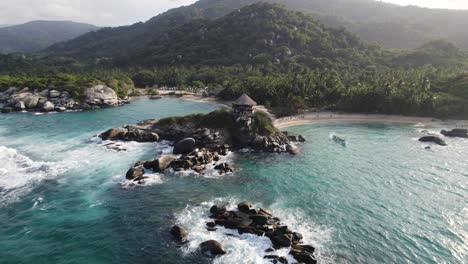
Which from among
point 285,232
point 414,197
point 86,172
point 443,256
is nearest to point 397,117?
point 414,197

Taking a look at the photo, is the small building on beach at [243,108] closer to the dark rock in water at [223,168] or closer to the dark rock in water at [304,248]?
the dark rock in water at [223,168]

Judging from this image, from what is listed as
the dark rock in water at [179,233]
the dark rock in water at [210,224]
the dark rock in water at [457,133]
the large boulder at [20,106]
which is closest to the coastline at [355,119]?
the dark rock in water at [457,133]

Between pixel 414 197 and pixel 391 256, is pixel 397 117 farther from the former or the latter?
pixel 391 256

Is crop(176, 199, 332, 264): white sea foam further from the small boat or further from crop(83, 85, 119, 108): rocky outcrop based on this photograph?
crop(83, 85, 119, 108): rocky outcrop

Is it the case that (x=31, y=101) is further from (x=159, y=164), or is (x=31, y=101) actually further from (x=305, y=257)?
(x=305, y=257)

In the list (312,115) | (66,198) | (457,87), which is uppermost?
(457,87)

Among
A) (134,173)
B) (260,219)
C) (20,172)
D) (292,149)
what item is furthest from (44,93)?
(260,219)

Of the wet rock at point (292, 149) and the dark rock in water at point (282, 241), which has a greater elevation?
the wet rock at point (292, 149)
